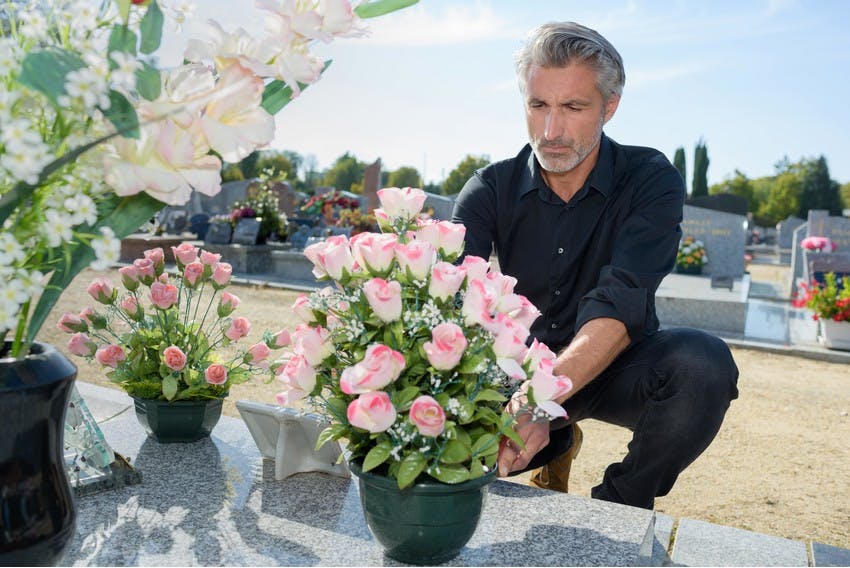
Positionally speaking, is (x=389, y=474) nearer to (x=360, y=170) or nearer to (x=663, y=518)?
(x=663, y=518)

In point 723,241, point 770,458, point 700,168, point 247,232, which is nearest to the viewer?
point 770,458

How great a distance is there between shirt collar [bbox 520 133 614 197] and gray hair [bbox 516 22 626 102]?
0.78 ft

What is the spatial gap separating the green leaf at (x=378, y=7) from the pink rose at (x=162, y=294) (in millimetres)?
1129

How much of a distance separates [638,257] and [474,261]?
1.14 meters

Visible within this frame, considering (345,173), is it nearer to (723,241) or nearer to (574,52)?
(723,241)

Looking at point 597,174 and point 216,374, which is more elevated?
point 597,174

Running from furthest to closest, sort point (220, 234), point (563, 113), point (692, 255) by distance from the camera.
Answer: point (220, 234) < point (692, 255) < point (563, 113)

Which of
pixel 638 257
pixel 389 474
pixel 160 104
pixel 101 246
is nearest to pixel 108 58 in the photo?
pixel 160 104

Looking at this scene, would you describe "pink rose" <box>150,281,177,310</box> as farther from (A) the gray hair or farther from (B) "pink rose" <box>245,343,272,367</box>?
(A) the gray hair

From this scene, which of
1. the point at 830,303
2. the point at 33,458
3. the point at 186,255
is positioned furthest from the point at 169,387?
the point at 830,303

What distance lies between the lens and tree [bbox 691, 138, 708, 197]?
39.8m

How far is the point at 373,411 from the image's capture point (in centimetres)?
118

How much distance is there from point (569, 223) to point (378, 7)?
5.63 feet

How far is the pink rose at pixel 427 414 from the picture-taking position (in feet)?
3.91
